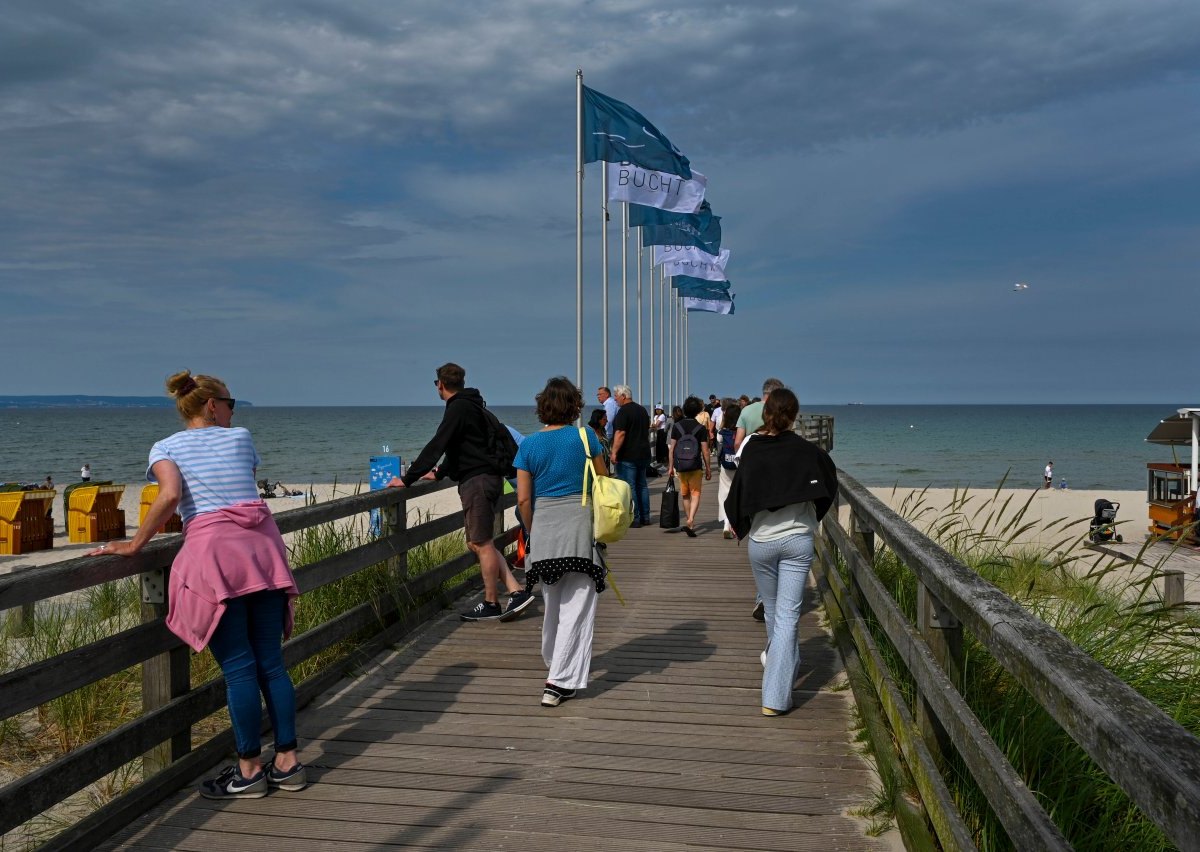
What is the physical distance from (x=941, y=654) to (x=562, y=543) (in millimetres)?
2400

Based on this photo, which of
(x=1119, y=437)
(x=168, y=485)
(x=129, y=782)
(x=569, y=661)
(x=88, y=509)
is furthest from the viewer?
(x=1119, y=437)

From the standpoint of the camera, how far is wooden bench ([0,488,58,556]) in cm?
1694

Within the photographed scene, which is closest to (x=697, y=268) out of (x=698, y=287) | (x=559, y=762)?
(x=698, y=287)

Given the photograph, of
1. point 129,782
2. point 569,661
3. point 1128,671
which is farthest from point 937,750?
point 129,782

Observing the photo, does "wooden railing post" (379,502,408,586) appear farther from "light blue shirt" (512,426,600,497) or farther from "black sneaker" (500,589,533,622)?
"light blue shirt" (512,426,600,497)

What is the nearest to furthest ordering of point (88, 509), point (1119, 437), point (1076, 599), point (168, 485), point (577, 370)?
point (168, 485), point (1076, 599), point (577, 370), point (88, 509), point (1119, 437)

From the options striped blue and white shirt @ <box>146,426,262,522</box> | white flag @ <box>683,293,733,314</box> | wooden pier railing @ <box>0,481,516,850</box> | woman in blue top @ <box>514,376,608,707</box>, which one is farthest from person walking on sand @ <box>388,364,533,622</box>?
white flag @ <box>683,293,733,314</box>

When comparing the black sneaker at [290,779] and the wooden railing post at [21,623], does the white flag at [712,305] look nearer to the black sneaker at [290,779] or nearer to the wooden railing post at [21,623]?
the wooden railing post at [21,623]

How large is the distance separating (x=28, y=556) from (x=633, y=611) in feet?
43.3

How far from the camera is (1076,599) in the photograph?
5.10 m

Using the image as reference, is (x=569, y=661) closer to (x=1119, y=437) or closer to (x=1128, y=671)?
(x=1128, y=671)

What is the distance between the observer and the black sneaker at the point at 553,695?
17.5 feet

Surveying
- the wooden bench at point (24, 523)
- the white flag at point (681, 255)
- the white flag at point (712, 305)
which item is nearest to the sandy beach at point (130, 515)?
the wooden bench at point (24, 523)

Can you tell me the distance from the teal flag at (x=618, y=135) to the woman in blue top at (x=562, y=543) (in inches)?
508
